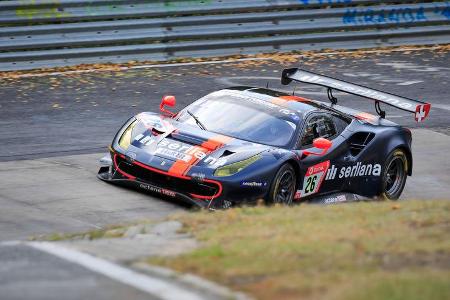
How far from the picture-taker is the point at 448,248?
7.56 m

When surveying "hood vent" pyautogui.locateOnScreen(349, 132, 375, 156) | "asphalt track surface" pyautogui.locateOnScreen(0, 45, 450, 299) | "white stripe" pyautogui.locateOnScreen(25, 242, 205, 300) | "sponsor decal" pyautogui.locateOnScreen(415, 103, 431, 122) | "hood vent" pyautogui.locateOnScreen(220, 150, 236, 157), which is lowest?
"asphalt track surface" pyautogui.locateOnScreen(0, 45, 450, 299)

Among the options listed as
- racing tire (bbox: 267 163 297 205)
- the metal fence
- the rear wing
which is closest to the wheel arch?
the rear wing

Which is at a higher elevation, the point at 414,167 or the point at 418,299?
the point at 418,299

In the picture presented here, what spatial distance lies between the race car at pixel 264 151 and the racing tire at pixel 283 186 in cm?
1

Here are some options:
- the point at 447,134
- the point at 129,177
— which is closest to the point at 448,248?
the point at 129,177

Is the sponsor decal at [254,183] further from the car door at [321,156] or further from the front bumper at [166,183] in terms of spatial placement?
the car door at [321,156]

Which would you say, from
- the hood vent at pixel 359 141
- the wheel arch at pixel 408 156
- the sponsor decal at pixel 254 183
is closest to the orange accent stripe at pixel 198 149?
the sponsor decal at pixel 254 183

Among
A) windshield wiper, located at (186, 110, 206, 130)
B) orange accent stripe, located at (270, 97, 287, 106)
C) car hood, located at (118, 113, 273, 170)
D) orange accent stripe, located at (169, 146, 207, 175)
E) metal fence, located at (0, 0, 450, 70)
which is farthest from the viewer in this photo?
metal fence, located at (0, 0, 450, 70)

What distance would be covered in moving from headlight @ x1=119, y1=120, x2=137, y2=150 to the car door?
72.2 inches

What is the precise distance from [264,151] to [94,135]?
4223mm

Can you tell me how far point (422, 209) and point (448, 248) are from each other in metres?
2.06

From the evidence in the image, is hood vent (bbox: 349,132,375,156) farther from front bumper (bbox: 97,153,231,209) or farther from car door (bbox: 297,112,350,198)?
front bumper (bbox: 97,153,231,209)

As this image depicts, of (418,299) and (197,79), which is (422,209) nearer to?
(418,299)

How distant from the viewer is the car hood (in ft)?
35.9
